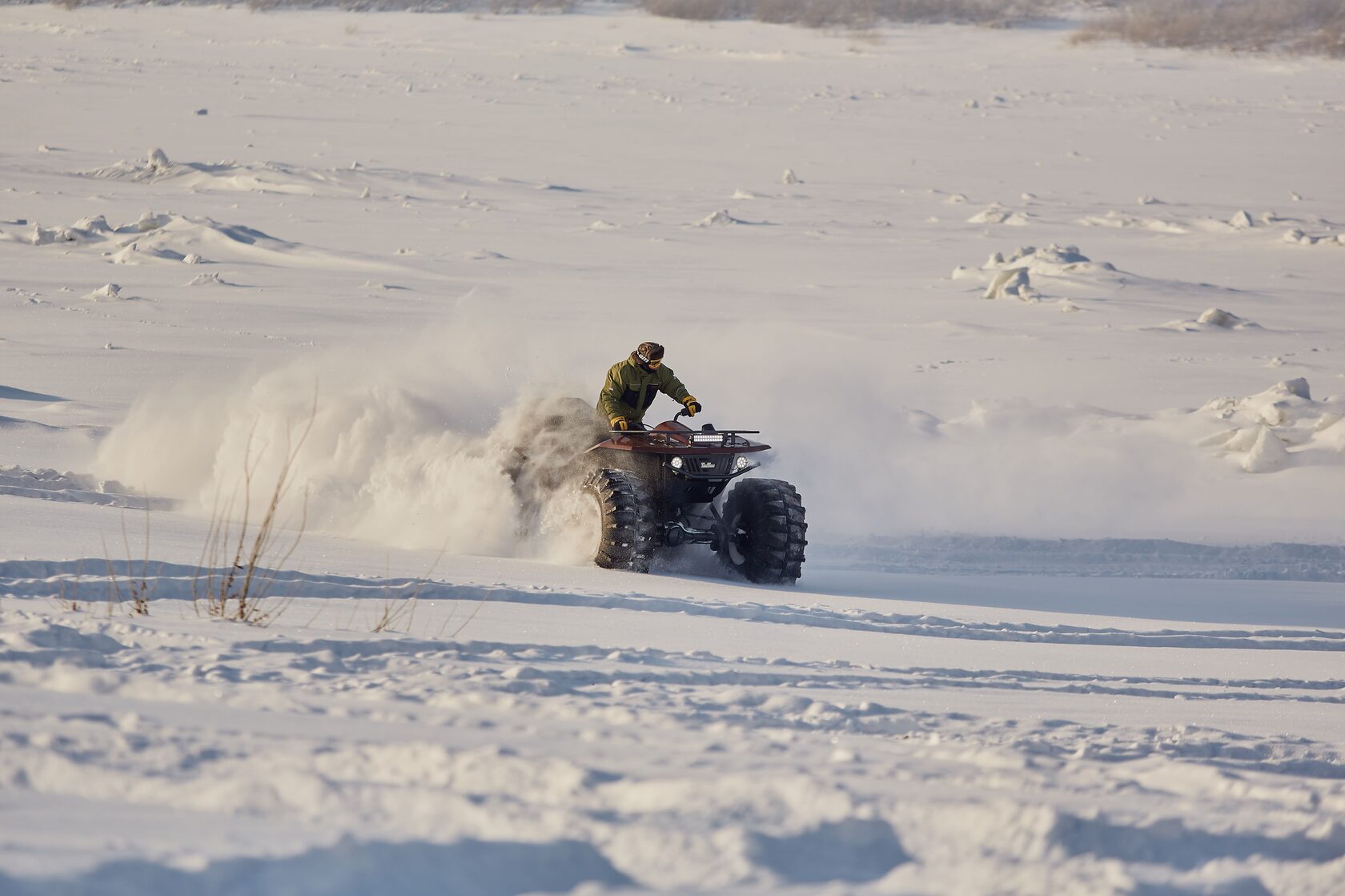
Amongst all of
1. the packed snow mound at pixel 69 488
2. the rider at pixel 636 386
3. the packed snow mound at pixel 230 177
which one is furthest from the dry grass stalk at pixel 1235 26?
the packed snow mound at pixel 69 488

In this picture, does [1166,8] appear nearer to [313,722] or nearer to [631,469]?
[631,469]

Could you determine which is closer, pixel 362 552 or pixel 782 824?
pixel 782 824

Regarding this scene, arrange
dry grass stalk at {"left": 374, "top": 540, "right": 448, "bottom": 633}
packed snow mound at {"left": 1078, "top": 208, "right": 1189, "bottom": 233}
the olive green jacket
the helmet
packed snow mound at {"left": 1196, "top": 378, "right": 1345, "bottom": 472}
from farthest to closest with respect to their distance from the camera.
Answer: packed snow mound at {"left": 1078, "top": 208, "right": 1189, "bottom": 233}, packed snow mound at {"left": 1196, "top": 378, "right": 1345, "bottom": 472}, the olive green jacket, the helmet, dry grass stalk at {"left": 374, "top": 540, "right": 448, "bottom": 633}

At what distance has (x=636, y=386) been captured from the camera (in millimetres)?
10766

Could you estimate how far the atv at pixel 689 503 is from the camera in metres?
9.91

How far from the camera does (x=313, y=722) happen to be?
4727mm

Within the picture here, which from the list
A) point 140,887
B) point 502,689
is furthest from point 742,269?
point 140,887

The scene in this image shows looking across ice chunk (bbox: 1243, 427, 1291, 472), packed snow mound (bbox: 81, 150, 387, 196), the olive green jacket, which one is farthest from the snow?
the olive green jacket

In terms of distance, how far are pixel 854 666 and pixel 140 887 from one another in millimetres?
4205

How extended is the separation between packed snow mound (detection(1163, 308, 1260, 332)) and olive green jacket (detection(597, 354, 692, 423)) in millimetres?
14446

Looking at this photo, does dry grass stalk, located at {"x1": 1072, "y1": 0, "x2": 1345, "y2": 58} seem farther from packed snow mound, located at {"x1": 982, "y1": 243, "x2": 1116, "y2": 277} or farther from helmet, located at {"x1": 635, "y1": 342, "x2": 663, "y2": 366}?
helmet, located at {"x1": 635, "y1": 342, "x2": 663, "y2": 366}

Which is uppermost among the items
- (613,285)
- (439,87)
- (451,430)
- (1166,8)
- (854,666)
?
(1166,8)

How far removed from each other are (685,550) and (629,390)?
4.04 ft

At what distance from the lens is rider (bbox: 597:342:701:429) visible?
10.6m
